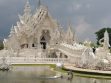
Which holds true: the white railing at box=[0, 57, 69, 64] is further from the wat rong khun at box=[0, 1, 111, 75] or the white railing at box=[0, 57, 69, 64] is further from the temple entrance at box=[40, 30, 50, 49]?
the temple entrance at box=[40, 30, 50, 49]

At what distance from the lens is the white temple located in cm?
6328

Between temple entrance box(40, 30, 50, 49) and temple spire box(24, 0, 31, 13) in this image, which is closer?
temple spire box(24, 0, 31, 13)

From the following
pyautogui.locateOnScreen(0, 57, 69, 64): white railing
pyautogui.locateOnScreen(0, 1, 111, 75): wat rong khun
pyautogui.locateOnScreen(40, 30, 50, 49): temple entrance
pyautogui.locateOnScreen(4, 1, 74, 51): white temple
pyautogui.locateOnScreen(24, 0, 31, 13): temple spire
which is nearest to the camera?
pyautogui.locateOnScreen(0, 57, 69, 64): white railing

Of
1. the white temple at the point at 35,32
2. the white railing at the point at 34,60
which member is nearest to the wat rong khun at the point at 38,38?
the white temple at the point at 35,32

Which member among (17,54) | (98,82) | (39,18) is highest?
(39,18)

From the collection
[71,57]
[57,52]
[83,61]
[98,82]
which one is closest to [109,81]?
[98,82]

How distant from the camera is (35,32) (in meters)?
64.6

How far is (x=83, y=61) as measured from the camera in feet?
135

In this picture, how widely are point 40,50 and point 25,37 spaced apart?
14.7ft

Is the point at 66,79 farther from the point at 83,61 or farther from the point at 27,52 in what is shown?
the point at 27,52

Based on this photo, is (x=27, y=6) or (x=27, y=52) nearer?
(x=27, y=52)

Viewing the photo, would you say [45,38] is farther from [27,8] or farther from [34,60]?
[34,60]

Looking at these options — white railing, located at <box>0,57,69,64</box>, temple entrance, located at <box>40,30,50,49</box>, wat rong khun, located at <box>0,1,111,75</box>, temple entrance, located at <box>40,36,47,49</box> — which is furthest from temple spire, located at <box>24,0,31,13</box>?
white railing, located at <box>0,57,69,64</box>

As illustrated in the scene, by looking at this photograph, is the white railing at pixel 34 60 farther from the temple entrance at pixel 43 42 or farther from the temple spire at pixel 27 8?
the temple spire at pixel 27 8
